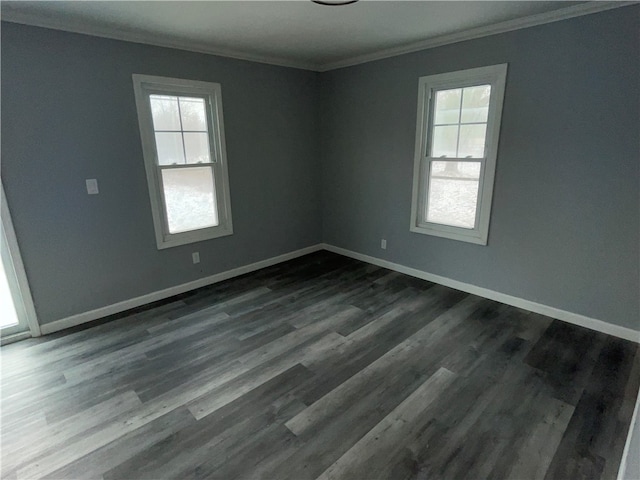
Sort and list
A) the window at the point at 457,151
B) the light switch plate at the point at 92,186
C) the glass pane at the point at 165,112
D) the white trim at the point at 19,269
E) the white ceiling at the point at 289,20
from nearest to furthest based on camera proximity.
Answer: the white ceiling at the point at 289,20
the white trim at the point at 19,269
the light switch plate at the point at 92,186
the window at the point at 457,151
the glass pane at the point at 165,112

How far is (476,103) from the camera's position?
128 inches

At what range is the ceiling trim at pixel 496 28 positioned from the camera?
244 centimetres

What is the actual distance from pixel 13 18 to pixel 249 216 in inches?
102

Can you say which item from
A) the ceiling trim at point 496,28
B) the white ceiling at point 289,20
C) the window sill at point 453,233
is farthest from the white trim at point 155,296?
the ceiling trim at point 496,28

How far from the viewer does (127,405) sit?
2.14m

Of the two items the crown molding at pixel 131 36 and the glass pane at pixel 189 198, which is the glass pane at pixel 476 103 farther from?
the glass pane at pixel 189 198

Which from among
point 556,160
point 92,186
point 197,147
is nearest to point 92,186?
point 92,186

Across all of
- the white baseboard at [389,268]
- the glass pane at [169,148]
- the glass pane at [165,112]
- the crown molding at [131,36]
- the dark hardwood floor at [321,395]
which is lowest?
the dark hardwood floor at [321,395]

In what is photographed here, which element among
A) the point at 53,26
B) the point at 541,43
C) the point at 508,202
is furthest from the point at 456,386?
the point at 53,26

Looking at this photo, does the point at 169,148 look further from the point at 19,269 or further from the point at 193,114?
the point at 19,269

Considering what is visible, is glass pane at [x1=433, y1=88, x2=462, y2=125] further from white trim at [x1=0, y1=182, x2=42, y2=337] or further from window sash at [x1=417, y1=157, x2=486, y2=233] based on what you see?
white trim at [x1=0, y1=182, x2=42, y2=337]

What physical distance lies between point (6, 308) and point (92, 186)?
1.25 meters

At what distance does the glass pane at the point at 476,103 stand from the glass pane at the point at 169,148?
9.55 feet

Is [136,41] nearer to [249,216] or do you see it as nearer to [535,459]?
[249,216]
